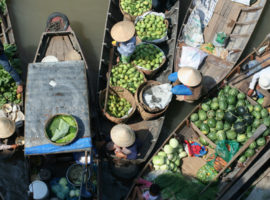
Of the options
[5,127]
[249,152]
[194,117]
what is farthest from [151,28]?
[5,127]

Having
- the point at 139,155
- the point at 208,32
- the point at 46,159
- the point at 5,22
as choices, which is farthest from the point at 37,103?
the point at 208,32

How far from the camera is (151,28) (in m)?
6.76

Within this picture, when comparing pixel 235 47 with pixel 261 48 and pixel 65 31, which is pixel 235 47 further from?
pixel 65 31

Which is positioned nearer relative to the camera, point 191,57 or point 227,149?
point 227,149

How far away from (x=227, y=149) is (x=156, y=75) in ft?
8.79

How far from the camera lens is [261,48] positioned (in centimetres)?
634

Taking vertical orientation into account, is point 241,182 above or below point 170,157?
above

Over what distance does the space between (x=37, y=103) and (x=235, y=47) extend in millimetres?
5616

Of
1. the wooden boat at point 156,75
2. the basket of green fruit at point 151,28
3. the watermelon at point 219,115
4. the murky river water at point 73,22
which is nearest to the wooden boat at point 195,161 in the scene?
the wooden boat at point 156,75

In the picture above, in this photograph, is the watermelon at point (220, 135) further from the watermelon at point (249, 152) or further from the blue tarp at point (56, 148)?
the blue tarp at point (56, 148)

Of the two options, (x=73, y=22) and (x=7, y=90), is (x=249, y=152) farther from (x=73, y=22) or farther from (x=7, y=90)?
(x=73, y=22)

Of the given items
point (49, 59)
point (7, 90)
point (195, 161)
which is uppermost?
point (49, 59)

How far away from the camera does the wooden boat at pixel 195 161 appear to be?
4973 mm

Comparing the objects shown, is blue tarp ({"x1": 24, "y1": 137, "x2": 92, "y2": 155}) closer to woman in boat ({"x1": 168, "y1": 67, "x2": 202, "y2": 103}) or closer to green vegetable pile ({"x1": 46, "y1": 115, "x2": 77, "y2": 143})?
green vegetable pile ({"x1": 46, "y1": 115, "x2": 77, "y2": 143})
